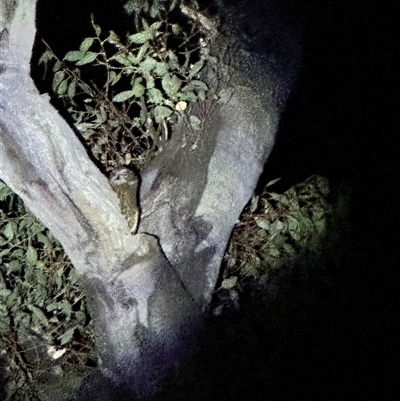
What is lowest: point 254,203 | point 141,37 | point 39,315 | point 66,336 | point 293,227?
point 293,227

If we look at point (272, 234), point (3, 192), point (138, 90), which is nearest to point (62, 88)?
point (138, 90)

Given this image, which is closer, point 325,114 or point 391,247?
point 391,247

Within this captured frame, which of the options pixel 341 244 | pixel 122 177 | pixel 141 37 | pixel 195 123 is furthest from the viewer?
pixel 341 244

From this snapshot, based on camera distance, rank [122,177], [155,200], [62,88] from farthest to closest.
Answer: [62,88], [155,200], [122,177]

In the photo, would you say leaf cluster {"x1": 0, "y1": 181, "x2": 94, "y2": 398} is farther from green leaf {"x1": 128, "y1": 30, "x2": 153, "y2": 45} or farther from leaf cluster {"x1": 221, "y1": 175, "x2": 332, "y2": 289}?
green leaf {"x1": 128, "y1": 30, "x2": 153, "y2": 45}

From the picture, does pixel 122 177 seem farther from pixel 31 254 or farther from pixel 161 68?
pixel 31 254

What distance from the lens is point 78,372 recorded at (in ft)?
11.6

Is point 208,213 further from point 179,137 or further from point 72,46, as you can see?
point 72,46

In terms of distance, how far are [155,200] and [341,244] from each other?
1.53 m

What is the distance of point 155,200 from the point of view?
2.96 meters

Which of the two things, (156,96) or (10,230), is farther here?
(10,230)

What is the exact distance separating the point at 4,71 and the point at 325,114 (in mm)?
3012

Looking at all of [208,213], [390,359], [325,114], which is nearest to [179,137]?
[208,213]

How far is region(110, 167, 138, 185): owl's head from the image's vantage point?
9.15ft
